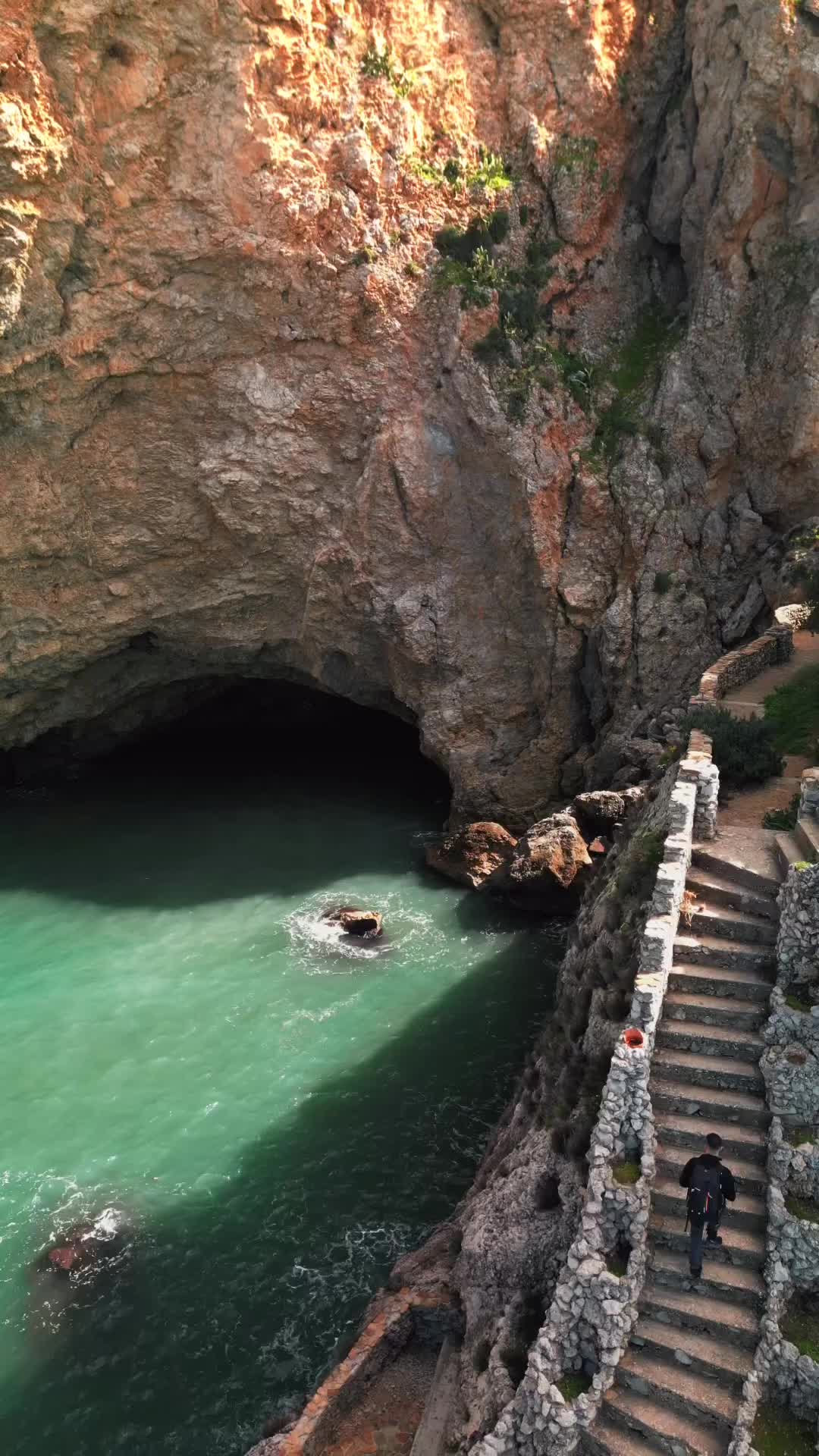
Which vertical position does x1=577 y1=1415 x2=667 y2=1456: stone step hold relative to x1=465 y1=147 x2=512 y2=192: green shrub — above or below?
below

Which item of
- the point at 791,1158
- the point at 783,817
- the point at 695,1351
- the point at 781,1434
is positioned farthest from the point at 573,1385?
the point at 783,817

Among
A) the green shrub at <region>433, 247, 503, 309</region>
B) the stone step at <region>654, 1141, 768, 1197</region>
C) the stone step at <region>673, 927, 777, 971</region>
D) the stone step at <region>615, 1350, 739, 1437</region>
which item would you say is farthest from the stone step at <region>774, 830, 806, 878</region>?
the green shrub at <region>433, 247, 503, 309</region>

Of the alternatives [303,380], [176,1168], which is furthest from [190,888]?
[303,380]

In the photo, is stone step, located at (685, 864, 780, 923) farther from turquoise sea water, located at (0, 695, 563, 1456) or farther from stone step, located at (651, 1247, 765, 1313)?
turquoise sea water, located at (0, 695, 563, 1456)

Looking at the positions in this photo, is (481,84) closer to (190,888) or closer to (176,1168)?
(190,888)

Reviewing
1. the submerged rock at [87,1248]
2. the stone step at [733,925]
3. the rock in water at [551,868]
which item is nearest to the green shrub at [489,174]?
the rock in water at [551,868]

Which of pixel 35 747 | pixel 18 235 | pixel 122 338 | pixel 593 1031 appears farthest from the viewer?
pixel 35 747
